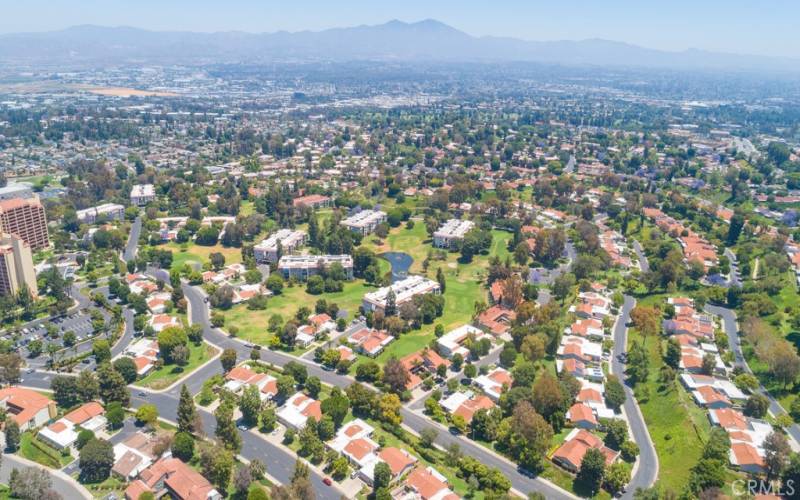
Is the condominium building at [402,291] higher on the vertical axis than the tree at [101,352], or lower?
higher

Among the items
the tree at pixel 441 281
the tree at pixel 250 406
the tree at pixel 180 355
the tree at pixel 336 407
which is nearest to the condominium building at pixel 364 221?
the tree at pixel 441 281

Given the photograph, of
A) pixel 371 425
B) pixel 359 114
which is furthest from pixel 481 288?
pixel 359 114

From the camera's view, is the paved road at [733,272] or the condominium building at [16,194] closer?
the paved road at [733,272]

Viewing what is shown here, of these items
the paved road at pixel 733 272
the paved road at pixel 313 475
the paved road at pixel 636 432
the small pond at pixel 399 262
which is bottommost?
the small pond at pixel 399 262

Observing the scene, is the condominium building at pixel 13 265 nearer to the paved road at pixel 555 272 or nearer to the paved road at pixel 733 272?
the paved road at pixel 555 272

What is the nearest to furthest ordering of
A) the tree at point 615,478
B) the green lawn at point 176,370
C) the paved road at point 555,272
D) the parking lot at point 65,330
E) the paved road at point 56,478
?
1. the paved road at point 56,478
2. the tree at point 615,478
3. the green lawn at point 176,370
4. the parking lot at point 65,330
5. the paved road at point 555,272

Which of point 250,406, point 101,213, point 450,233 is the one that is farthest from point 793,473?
point 101,213
